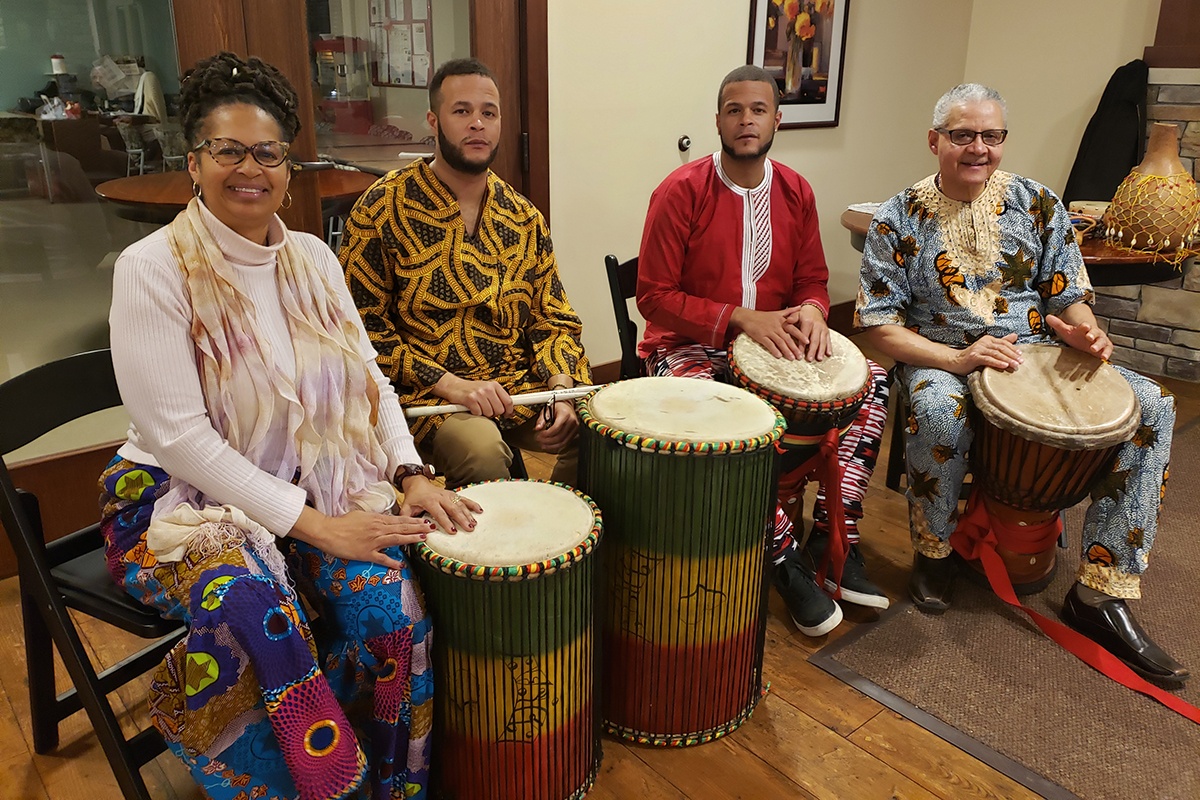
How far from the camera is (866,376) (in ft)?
6.76

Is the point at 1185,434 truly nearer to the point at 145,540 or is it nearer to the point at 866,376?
the point at 866,376

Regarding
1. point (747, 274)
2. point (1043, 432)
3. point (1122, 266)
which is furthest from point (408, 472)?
point (1122, 266)

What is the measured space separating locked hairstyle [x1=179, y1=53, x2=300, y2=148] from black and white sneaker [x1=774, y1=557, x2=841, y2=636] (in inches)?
61.2

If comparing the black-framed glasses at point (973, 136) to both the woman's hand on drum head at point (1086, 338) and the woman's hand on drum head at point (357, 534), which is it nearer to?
the woman's hand on drum head at point (1086, 338)

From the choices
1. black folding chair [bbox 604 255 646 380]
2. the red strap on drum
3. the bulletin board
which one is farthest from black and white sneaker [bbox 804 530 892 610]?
the bulletin board

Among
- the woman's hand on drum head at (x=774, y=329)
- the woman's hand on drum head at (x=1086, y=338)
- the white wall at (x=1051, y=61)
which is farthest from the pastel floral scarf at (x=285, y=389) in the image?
the white wall at (x=1051, y=61)

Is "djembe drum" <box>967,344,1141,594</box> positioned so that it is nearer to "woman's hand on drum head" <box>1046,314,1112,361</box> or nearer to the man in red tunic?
"woman's hand on drum head" <box>1046,314,1112,361</box>

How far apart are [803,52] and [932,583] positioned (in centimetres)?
256

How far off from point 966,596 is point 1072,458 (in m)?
0.50

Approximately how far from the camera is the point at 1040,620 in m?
2.20

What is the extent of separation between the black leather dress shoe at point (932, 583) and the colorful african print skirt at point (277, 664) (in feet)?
4.46

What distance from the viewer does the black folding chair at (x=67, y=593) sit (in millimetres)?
1422

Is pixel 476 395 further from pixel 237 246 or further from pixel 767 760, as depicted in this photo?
pixel 767 760

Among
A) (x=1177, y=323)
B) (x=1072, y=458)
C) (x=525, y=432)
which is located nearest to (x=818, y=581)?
(x=1072, y=458)
